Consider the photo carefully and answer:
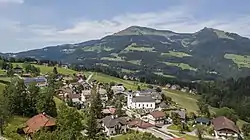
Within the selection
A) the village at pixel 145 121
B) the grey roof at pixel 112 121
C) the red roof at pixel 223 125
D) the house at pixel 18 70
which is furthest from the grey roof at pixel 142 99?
the house at pixel 18 70

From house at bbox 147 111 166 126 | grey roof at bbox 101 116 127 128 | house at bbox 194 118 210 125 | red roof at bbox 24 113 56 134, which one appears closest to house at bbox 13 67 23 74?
house at bbox 147 111 166 126

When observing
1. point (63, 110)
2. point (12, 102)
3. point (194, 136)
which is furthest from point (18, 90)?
point (194, 136)

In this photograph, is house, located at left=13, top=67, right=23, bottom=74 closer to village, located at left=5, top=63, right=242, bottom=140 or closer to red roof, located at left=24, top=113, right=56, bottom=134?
village, located at left=5, top=63, right=242, bottom=140

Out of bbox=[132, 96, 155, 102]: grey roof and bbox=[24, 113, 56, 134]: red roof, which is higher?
bbox=[24, 113, 56, 134]: red roof

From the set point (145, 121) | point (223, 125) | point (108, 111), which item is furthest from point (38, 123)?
point (223, 125)

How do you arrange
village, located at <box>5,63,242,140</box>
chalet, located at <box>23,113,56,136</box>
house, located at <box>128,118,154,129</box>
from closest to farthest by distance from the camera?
chalet, located at <box>23,113,56,136</box> < village, located at <box>5,63,242,140</box> < house, located at <box>128,118,154,129</box>

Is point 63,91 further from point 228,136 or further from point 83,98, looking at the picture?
point 228,136

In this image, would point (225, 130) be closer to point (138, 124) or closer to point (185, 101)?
point (138, 124)

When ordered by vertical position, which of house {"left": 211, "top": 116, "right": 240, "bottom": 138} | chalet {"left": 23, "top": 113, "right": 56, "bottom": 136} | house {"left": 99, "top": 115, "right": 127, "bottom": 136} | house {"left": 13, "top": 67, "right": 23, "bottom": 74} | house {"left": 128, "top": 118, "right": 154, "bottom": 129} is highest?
house {"left": 13, "top": 67, "right": 23, "bottom": 74}
